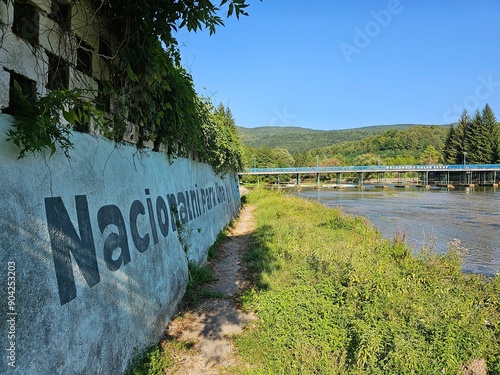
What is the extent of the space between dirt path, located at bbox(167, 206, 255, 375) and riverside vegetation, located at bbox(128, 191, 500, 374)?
0.59ft

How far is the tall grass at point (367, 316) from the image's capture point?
3299 millimetres

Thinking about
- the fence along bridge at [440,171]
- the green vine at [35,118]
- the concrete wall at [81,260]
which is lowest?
the fence along bridge at [440,171]

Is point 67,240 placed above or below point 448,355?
above

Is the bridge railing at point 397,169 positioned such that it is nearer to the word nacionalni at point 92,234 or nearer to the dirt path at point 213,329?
the dirt path at point 213,329

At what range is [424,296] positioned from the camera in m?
4.83

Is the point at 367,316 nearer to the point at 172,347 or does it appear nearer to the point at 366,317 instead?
the point at 366,317

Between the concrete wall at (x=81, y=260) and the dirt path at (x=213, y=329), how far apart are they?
A: 1.00ft

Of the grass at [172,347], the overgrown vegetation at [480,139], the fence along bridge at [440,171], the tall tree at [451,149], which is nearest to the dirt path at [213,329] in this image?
the grass at [172,347]

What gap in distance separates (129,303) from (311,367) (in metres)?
1.89

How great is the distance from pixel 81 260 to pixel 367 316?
334 centimetres

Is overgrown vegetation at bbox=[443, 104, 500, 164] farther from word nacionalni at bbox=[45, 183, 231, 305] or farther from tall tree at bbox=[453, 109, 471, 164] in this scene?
word nacionalni at bbox=[45, 183, 231, 305]

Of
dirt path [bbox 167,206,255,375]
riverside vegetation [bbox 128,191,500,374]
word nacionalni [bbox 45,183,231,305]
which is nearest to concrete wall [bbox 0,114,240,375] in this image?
word nacionalni [bbox 45,183,231,305]

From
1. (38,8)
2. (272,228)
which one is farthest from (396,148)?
(38,8)

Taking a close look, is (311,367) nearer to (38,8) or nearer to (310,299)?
(310,299)
